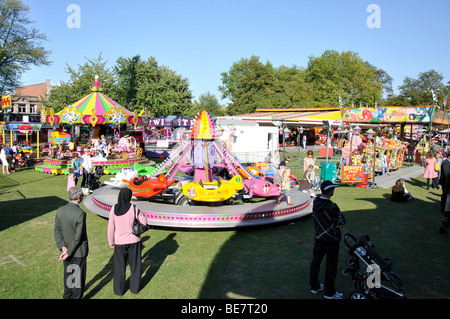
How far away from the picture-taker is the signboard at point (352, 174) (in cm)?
1416

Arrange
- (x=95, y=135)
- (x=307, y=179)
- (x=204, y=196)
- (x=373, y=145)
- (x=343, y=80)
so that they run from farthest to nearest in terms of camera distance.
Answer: (x=343, y=80)
(x=95, y=135)
(x=373, y=145)
(x=307, y=179)
(x=204, y=196)

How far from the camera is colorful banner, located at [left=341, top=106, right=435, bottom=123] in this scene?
22.4 meters

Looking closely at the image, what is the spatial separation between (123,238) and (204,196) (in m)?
3.94

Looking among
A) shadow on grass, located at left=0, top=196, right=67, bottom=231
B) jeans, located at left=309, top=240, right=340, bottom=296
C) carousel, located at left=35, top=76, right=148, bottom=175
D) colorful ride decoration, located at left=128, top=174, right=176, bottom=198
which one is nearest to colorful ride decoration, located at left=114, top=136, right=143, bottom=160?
carousel, located at left=35, top=76, right=148, bottom=175

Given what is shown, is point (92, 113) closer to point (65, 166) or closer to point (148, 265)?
point (65, 166)

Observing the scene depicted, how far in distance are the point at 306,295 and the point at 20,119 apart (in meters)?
53.7

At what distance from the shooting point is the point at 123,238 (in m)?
4.77

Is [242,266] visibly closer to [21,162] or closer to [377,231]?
[377,231]

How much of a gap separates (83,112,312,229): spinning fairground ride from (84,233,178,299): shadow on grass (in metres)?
0.71

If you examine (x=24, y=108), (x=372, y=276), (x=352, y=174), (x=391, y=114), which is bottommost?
(x=372, y=276)

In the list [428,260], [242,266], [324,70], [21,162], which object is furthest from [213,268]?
[324,70]

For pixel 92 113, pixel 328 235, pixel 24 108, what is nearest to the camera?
pixel 328 235

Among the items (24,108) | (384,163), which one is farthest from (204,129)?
(24,108)

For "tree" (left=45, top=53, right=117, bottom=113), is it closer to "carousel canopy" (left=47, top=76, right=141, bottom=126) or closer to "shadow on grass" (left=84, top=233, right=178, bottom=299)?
"carousel canopy" (left=47, top=76, right=141, bottom=126)
